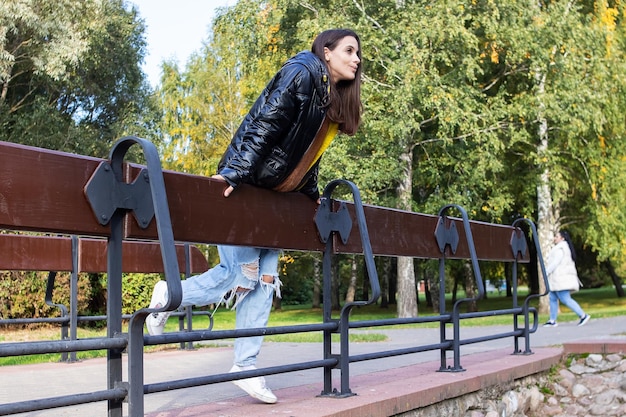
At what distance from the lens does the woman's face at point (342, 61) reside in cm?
433

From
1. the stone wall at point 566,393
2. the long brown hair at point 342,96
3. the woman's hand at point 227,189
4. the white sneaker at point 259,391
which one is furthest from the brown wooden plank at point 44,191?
the stone wall at point 566,393

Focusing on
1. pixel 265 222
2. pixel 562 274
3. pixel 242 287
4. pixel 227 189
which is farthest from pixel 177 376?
pixel 562 274

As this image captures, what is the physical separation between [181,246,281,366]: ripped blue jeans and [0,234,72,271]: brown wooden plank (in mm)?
2484

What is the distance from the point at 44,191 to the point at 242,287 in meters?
1.62

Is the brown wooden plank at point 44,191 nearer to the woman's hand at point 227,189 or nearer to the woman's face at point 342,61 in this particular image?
the woman's hand at point 227,189

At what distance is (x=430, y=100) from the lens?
75.5 ft

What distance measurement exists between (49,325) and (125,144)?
58.9 feet

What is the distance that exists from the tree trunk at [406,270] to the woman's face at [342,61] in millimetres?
20979

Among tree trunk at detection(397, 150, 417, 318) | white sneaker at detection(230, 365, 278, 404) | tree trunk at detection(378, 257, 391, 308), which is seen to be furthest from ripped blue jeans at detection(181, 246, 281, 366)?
tree trunk at detection(378, 257, 391, 308)

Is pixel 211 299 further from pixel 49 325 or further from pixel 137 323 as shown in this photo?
pixel 49 325

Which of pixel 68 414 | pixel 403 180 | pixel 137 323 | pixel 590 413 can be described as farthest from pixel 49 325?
pixel 137 323

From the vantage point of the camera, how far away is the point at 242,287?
412 cm

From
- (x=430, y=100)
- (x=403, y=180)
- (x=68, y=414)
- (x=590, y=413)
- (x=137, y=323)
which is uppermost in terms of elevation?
(x=430, y=100)

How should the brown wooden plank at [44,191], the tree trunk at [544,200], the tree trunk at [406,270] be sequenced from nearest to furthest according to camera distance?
the brown wooden plank at [44,191] < the tree trunk at [406,270] < the tree trunk at [544,200]
